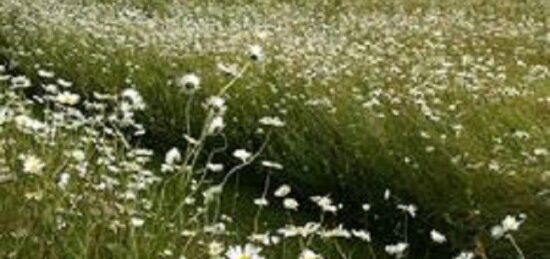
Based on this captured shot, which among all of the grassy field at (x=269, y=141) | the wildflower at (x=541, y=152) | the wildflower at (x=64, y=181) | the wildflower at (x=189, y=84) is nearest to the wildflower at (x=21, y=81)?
the grassy field at (x=269, y=141)

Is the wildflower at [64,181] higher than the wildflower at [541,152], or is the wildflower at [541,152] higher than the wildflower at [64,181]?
the wildflower at [64,181]

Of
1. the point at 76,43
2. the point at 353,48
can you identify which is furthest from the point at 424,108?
the point at 76,43

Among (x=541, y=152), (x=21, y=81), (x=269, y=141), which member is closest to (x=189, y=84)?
(x=21, y=81)

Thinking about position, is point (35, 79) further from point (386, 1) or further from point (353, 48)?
point (386, 1)

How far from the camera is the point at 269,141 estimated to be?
9.69 m

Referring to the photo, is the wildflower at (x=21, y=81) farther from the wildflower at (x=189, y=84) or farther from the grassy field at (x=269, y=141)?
the wildflower at (x=189, y=84)

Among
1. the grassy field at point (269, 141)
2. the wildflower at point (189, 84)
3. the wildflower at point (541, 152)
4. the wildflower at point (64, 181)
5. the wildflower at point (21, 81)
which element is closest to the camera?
the wildflower at point (189, 84)

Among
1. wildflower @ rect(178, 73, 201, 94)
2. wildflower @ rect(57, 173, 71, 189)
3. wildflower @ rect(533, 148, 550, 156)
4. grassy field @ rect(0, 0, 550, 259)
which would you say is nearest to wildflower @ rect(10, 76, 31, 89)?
grassy field @ rect(0, 0, 550, 259)

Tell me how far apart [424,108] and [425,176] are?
64cm

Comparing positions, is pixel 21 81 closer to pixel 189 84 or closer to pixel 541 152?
pixel 189 84

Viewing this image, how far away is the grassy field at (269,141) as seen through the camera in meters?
4.48

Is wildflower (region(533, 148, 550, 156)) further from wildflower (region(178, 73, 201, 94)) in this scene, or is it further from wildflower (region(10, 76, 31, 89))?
wildflower (region(178, 73, 201, 94))

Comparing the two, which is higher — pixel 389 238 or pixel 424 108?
pixel 424 108

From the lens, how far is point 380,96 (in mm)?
10031
